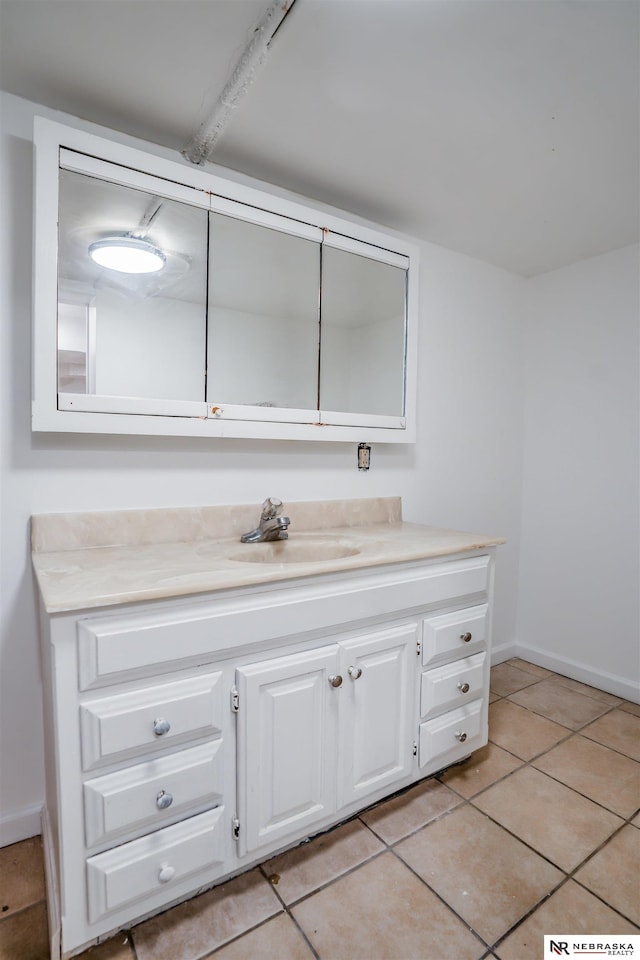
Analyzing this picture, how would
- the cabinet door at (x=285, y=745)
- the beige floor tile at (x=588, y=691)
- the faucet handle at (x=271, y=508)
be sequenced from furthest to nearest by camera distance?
1. the beige floor tile at (x=588, y=691)
2. the faucet handle at (x=271, y=508)
3. the cabinet door at (x=285, y=745)

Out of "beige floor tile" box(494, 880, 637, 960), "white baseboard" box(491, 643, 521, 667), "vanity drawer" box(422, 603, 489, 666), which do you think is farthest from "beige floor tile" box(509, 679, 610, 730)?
"beige floor tile" box(494, 880, 637, 960)

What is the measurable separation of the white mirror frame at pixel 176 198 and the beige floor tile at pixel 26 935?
4.04 ft

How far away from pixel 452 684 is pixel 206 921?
96 centimetres

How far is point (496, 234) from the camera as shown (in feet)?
7.36

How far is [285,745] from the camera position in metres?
1.30

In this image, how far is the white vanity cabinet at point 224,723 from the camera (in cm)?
105

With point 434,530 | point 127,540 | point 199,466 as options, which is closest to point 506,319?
point 434,530

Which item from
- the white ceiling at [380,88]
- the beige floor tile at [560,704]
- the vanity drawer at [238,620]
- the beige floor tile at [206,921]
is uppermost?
the white ceiling at [380,88]

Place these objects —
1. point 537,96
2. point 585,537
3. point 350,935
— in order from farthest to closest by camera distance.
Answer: point 585,537
point 537,96
point 350,935

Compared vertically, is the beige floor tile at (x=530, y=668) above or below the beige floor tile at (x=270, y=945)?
above

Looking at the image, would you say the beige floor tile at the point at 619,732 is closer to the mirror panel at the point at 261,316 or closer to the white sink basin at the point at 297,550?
the white sink basin at the point at 297,550

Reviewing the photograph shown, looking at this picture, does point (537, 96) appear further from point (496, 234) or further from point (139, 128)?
point (139, 128)

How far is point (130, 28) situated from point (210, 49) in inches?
7.4

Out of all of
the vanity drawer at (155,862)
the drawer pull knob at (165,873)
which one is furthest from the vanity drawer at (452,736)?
the drawer pull knob at (165,873)
